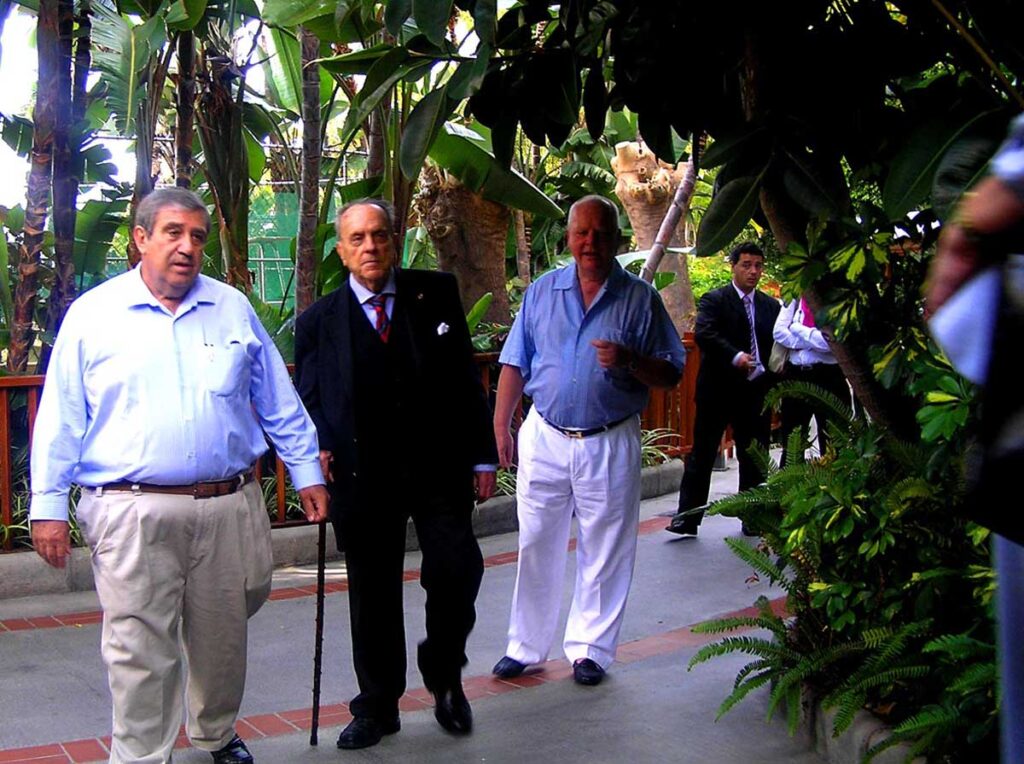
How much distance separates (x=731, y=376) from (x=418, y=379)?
14.8 feet

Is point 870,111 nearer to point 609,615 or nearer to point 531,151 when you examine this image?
point 609,615

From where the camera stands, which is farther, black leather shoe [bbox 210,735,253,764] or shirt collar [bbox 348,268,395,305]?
shirt collar [bbox 348,268,395,305]

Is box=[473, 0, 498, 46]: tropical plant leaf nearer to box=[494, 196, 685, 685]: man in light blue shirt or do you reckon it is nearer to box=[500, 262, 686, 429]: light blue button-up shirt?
box=[494, 196, 685, 685]: man in light blue shirt

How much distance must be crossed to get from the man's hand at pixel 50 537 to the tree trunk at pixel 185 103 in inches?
249

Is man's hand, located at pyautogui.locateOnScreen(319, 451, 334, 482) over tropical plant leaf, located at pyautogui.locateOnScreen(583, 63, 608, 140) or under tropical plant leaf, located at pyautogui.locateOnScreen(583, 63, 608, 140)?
under

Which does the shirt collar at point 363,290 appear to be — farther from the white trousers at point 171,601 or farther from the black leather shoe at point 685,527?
the black leather shoe at point 685,527

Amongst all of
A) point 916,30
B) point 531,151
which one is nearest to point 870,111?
point 916,30

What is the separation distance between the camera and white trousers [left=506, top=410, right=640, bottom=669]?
6.24 m

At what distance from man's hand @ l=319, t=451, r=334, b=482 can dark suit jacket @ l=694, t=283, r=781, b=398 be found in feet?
15.2

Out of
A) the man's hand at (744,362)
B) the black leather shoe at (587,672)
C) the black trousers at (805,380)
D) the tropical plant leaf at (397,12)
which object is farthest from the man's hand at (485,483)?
the black trousers at (805,380)

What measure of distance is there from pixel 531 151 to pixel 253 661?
13.4 metres

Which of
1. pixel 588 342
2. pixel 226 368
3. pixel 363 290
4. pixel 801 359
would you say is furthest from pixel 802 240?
pixel 801 359

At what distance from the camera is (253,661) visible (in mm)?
6781

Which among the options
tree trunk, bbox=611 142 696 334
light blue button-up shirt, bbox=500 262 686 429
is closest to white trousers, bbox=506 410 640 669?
light blue button-up shirt, bbox=500 262 686 429
